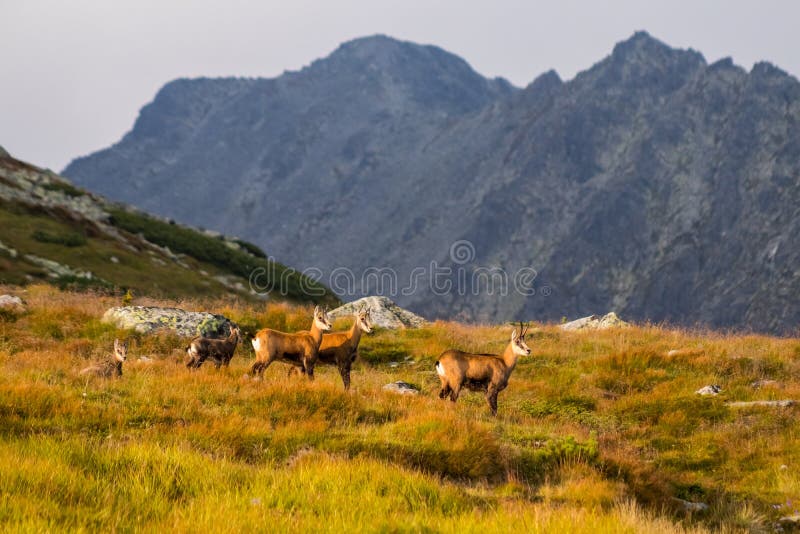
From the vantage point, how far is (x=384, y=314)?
2669 centimetres

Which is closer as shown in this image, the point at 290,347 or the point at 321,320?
the point at 290,347

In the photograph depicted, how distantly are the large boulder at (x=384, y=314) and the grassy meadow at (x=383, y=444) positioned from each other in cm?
549

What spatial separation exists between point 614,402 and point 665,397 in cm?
115

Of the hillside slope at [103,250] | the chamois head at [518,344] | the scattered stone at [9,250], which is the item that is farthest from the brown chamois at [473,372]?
the scattered stone at [9,250]

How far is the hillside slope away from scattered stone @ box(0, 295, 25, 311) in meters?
16.1

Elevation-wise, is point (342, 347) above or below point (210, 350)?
above

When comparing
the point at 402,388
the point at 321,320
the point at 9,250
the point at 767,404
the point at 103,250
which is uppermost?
the point at 103,250

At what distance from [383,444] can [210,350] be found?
6504 millimetres

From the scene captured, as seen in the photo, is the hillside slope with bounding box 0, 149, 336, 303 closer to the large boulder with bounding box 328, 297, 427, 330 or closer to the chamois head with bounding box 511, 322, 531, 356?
the large boulder with bounding box 328, 297, 427, 330

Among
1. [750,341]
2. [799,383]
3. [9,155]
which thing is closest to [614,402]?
[799,383]

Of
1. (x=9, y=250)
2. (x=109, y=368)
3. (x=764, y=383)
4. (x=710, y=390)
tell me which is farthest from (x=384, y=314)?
(x=9, y=250)

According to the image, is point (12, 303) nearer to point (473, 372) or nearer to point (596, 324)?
point (473, 372)

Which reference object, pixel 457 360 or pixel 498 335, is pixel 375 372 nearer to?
pixel 457 360

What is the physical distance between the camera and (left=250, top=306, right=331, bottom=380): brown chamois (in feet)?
48.4
